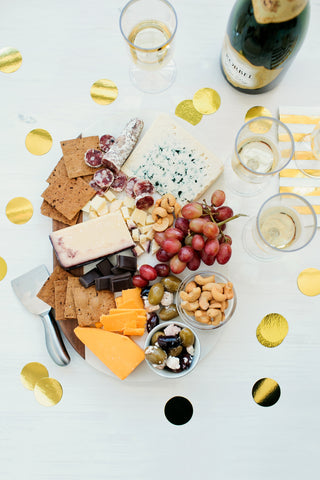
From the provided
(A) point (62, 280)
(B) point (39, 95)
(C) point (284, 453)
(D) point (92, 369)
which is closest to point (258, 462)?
(C) point (284, 453)

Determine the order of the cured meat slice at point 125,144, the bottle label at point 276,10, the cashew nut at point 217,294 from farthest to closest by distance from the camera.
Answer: the cured meat slice at point 125,144 → the cashew nut at point 217,294 → the bottle label at point 276,10

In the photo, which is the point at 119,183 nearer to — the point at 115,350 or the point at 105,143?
the point at 105,143

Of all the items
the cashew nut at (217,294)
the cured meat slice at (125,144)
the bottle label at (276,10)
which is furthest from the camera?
the cured meat slice at (125,144)

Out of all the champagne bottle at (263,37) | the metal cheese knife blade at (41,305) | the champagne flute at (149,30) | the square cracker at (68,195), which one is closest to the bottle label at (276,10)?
the champagne bottle at (263,37)

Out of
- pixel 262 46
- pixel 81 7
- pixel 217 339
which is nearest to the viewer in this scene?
pixel 262 46

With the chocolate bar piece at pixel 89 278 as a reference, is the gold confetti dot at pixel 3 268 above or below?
below

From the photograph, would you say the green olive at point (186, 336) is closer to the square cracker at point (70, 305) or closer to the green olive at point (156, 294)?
the green olive at point (156, 294)

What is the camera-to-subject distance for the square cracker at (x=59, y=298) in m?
0.90

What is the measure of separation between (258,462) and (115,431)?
352mm

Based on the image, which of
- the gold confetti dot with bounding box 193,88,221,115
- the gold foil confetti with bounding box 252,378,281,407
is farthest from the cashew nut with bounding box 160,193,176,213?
the gold foil confetti with bounding box 252,378,281,407

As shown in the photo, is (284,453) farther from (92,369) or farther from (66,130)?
(66,130)

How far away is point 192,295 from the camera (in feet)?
2.69

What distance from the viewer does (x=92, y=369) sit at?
0.95 metres

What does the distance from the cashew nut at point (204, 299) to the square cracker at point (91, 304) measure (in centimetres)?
21
